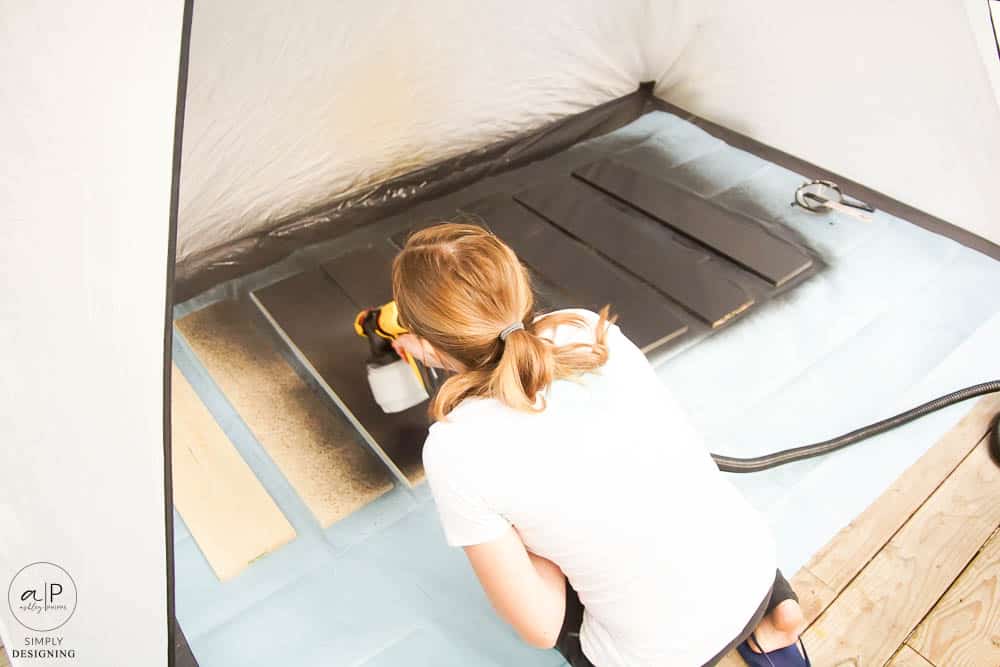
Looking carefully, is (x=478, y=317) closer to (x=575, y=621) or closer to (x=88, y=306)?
(x=88, y=306)

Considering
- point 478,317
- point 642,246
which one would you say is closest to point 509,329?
point 478,317

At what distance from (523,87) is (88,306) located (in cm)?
187

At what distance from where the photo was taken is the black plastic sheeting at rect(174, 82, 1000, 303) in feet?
6.75

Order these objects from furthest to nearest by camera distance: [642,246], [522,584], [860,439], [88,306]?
1. [642,246]
2. [860,439]
3. [522,584]
4. [88,306]

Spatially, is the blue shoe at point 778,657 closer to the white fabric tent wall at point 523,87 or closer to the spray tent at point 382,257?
the spray tent at point 382,257

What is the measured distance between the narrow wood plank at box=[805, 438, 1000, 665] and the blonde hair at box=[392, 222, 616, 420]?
0.82 m

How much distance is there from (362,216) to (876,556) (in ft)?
5.48

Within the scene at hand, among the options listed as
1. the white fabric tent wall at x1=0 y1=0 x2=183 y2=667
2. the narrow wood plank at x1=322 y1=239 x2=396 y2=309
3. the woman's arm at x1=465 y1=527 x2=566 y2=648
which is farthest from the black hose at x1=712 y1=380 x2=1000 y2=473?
the white fabric tent wall at x1=0 y1=0 x2=183 y2=667

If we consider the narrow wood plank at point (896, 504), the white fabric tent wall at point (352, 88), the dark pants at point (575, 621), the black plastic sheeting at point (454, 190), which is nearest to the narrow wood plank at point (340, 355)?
the black plastic sheeting at point (454, 190)

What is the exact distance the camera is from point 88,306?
0.83m

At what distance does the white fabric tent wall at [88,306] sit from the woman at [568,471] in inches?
12.9

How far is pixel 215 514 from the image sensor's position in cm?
147

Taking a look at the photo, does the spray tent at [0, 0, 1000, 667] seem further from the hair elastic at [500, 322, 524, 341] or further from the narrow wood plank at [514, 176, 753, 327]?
the hair elastic at [500, 322, 524, 341]

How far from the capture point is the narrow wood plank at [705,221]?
2.04 metres
